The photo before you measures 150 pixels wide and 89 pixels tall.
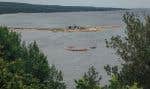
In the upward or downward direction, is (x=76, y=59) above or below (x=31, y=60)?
below

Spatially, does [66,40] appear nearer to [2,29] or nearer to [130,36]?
[2,29]

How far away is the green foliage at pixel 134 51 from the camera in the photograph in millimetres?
30469

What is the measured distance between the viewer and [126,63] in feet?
104

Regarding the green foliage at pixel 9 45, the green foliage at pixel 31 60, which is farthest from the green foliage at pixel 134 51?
the green foliage at pixel 9 45

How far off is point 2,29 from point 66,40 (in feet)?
462

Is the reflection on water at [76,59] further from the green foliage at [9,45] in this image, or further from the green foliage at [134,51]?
the green foliage at [134,51]

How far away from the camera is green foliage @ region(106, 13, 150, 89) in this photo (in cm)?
3047

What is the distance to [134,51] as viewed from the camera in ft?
104

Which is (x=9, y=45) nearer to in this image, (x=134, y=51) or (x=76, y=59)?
(x=134, y=51)

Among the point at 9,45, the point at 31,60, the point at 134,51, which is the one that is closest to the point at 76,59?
the point at 31,60

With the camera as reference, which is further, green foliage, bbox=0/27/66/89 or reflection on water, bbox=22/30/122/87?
reflection on water, bbox=22/30/122/87

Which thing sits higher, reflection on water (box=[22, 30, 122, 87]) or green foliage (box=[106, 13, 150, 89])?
green foliage (box=[106, 13, 150, 89])

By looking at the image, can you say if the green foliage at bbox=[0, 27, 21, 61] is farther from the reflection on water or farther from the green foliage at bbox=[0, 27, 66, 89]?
the reflection on water

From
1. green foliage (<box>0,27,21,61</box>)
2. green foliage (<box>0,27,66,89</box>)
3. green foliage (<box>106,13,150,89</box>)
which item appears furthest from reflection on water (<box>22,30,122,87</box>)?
green foliage (<box>106,13,150,89</box>)
